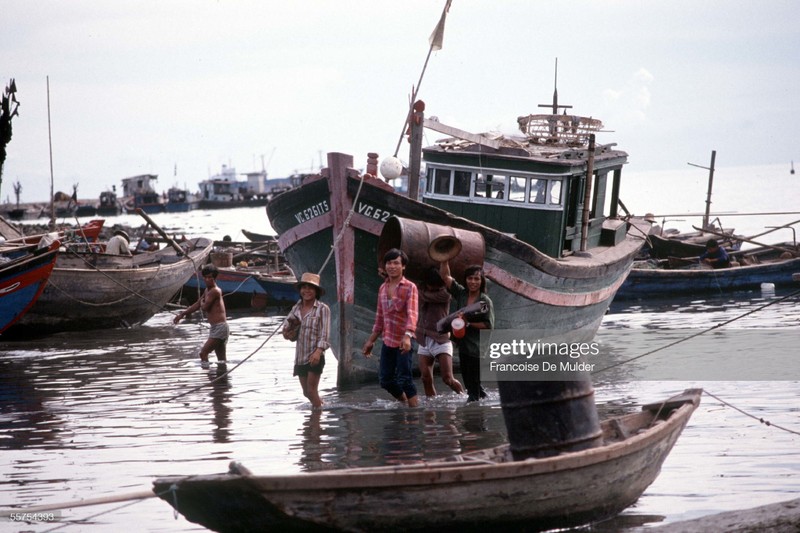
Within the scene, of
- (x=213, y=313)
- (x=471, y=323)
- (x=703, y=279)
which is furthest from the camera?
(x=703, y=279)

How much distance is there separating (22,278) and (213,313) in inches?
186

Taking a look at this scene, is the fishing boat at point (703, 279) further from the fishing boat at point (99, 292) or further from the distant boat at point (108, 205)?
the distant boat at point (108, 205)

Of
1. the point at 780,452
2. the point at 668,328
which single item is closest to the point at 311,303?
the point at 780,452

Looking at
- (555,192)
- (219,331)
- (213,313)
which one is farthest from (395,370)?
(555,192)

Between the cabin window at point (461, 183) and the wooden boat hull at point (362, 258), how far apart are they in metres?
1.76

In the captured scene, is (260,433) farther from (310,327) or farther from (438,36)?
(438,36)

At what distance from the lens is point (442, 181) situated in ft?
46.6

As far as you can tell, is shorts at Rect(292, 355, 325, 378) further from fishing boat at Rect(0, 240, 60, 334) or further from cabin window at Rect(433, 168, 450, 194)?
fishing boat at Rect(0, 240, 60, 334)

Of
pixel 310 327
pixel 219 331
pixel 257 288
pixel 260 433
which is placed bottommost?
pixel 260 433

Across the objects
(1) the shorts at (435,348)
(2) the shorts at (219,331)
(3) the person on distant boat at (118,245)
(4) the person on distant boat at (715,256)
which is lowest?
(2) the shorts at (219,331)

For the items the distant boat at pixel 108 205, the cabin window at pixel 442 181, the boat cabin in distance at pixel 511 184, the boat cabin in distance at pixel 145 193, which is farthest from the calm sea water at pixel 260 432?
the distant boat at pixel 108 205

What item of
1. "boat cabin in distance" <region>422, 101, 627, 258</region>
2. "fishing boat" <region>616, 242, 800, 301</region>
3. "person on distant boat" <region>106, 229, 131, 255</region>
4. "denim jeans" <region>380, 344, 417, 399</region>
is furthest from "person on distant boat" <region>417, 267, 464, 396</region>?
"fishing boat" <region>616, 242, 800, 301</region>

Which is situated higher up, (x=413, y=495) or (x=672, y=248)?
(x=672, y=248)

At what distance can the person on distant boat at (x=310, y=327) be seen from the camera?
9625 millimetres
